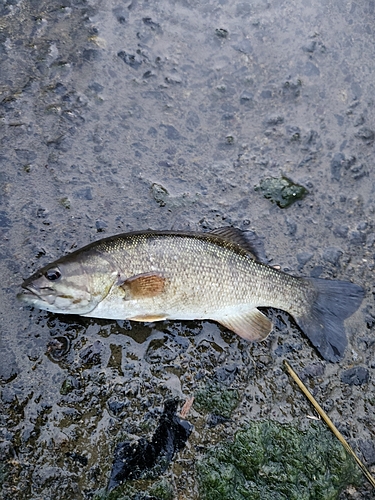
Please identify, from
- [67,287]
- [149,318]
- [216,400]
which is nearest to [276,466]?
[216,400]

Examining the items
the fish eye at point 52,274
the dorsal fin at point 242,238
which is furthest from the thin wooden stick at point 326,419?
the fish eye at point 52,274

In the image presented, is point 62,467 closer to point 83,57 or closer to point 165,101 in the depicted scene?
point 165,101

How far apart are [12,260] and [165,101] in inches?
91.4

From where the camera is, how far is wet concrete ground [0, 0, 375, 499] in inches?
169

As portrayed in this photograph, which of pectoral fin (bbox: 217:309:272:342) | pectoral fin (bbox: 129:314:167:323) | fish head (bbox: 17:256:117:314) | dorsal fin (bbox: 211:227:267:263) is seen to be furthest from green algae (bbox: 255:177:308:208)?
fish head (bbox: 17:256:117:314)

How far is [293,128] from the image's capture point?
Result: 5.39m

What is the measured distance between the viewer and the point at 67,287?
4145mm

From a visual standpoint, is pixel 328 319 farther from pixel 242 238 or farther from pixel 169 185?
pixel 169 185

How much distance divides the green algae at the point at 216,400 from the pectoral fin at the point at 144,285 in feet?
3.26

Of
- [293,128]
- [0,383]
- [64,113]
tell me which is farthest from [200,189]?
[0,383]

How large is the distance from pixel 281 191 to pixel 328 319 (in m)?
1.40

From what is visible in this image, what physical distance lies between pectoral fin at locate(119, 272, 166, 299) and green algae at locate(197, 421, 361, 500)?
144 centimetres

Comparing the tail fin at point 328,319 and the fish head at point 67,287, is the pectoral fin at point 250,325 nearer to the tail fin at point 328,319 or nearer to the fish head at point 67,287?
the tail fin at point 328,319

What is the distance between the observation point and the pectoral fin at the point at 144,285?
4.21 metres
